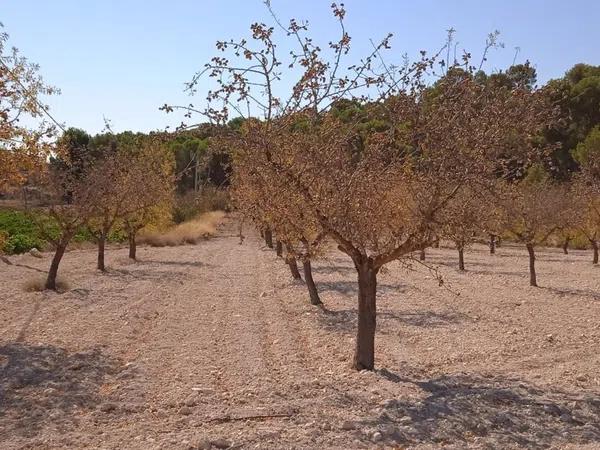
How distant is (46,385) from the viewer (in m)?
9.38

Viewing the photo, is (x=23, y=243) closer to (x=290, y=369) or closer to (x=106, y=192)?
(x=106, y=192)

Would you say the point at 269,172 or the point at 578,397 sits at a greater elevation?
the point at 269,172

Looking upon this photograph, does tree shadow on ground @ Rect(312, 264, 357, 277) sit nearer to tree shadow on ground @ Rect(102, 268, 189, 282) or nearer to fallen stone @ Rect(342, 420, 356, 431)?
tree shadow on ground @ Rect(102, 268, 189, 282)

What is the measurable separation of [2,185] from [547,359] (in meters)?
9.65

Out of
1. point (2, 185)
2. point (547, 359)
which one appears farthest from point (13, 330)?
point (547, 359)

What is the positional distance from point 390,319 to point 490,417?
27.4ft

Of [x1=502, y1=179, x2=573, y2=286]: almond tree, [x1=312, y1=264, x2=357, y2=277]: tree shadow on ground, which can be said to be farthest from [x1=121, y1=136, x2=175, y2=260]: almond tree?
[x1=502, y1=179, x2=573, y2=286]: almond tree

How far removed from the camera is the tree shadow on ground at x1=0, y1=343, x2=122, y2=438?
773 centimetres

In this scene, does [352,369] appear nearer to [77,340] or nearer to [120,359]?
[120,359]

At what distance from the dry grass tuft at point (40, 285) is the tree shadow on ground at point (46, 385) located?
8.47 m

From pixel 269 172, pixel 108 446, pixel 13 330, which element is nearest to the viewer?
pixel 108 446

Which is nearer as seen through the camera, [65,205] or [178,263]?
[65,205]

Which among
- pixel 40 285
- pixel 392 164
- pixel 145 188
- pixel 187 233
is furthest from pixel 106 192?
pixel 187 233

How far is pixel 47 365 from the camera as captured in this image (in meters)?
10.6
